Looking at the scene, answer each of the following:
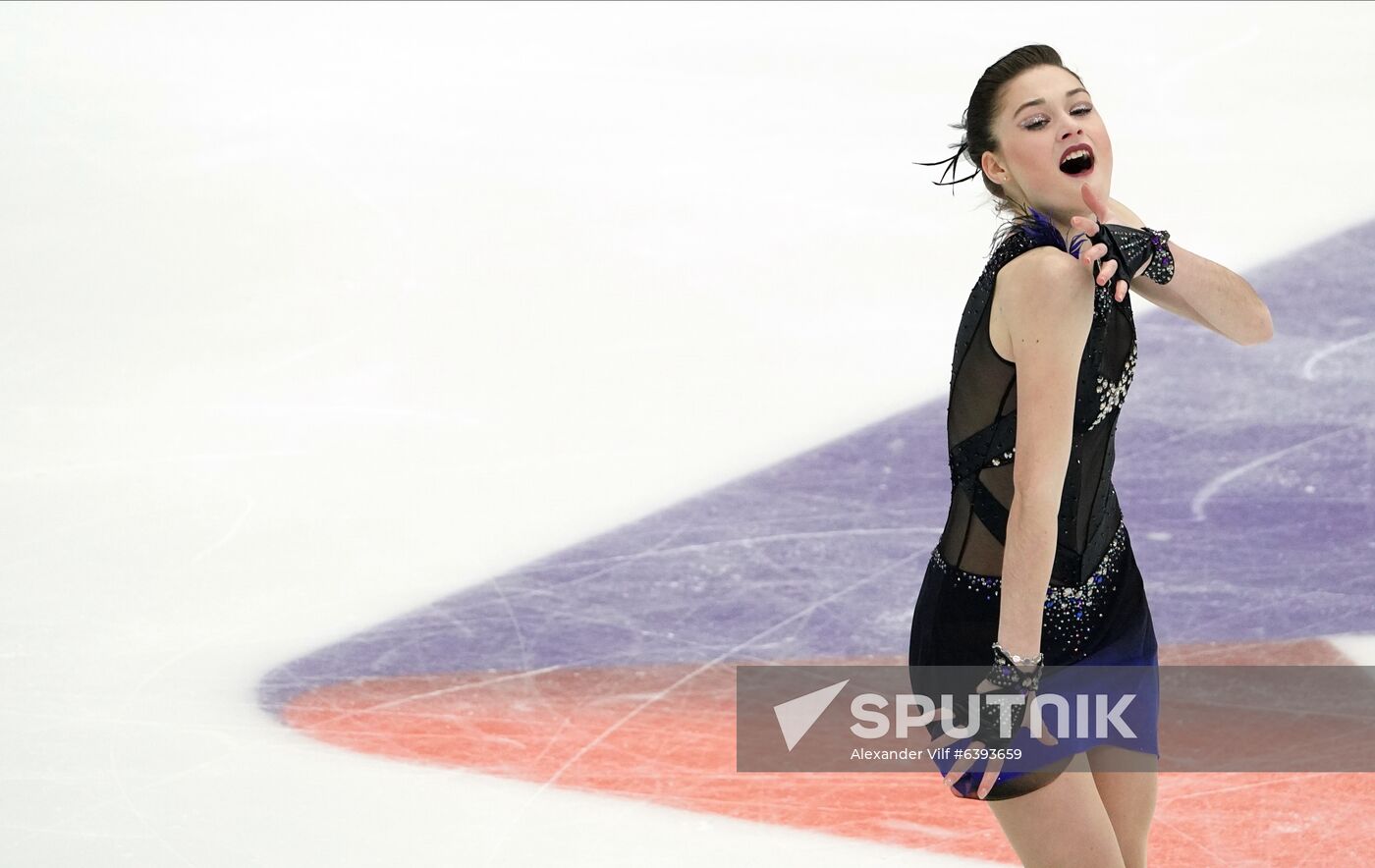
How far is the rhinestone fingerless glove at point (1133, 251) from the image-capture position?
1875mm

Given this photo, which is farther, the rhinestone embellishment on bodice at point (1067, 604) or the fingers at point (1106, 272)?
the rhinestone embellishment on bodice at point (1067, 604)

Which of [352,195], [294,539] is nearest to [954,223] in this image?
[352,195]

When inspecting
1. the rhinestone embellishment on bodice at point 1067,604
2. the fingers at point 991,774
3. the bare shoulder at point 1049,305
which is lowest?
the fingers at point 991,774

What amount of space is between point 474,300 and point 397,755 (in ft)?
6.58

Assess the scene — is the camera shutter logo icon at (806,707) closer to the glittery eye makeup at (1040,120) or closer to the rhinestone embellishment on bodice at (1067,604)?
the rhinestone embellishment on bodice at (1067,604)

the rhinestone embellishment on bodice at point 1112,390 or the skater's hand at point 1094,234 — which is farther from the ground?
the skater's hand at point 1094,234

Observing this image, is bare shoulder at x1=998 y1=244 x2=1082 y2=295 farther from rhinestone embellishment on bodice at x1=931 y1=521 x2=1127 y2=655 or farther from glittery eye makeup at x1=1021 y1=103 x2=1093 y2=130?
rhinestone embellishment on bodice at x1=931 y1=521 x2=1127 y2=655

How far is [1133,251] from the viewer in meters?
1.92

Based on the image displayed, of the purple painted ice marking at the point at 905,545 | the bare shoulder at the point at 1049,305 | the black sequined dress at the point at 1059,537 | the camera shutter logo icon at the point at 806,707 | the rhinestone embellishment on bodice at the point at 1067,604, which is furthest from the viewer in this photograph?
the purple painted ice marking at the point at 905,545

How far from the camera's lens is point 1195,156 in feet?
17.8

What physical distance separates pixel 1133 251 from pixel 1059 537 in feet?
1.19

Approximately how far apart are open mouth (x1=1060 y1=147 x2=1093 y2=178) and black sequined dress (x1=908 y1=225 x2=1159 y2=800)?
0.12 meters

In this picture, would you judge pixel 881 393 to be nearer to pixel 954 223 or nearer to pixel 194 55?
pixel 954 223

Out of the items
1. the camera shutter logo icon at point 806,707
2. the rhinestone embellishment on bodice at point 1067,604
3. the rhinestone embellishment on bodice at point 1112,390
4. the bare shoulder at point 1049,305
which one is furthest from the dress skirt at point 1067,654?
the camera shutter logo icon at point 806,707
